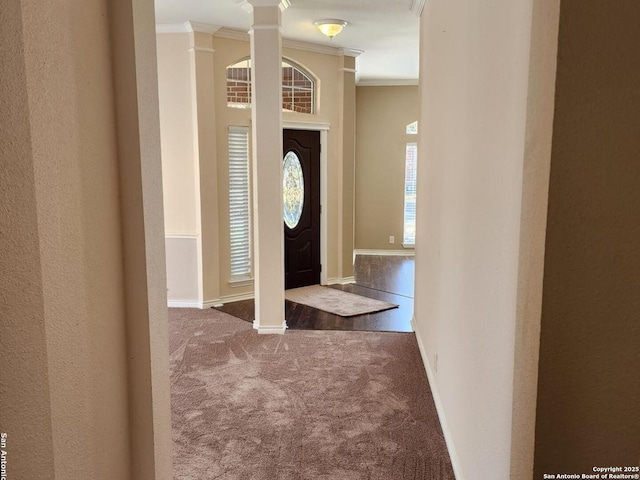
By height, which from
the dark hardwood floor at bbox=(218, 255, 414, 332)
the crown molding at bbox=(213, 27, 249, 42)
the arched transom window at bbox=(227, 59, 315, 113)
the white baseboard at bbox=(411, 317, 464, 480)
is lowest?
the dark hardwood floor at bbox=(218, 255, 414, 332)

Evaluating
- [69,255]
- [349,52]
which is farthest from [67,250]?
[349,52]

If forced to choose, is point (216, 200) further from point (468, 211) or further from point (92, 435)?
point (92, 435)

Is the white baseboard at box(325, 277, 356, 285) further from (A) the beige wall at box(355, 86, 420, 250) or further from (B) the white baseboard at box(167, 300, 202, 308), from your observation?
(A) the beige wall at box(355, 86, 420, 250)

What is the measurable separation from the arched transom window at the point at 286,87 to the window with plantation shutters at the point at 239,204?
43cm

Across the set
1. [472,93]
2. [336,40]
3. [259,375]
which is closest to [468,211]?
[472,93]

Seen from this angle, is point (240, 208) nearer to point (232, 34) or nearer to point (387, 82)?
point (232, 34)

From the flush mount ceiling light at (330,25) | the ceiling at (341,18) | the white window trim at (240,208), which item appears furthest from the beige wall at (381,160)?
the flush mount ceiling light at (330,25)

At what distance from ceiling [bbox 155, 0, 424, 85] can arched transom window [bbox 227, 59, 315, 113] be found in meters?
0.44

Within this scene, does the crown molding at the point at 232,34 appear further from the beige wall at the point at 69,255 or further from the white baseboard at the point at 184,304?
the beige wall at the point at 69,255

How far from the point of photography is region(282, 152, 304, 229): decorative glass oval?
21.1ft

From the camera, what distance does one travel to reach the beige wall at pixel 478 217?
1514 millimetres

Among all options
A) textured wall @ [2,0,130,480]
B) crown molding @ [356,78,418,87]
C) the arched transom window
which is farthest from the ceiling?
textured wall @ [2,0,130,480]

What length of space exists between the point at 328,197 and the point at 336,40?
6.51ft

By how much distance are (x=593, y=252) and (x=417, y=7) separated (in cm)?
412
